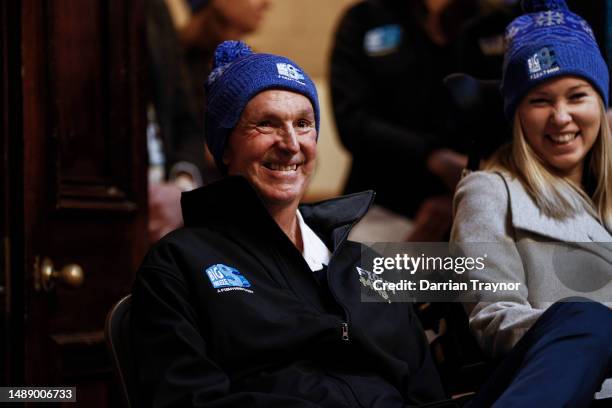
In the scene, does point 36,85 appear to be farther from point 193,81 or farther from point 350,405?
point 193,81

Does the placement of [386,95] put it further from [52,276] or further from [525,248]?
[52,276]

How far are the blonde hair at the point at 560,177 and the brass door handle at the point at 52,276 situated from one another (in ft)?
3.53

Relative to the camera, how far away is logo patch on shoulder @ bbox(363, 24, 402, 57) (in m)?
3.89

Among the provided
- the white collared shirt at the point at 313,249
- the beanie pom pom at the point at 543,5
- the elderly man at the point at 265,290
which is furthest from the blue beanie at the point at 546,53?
the white collared shirt at the point at 313,249

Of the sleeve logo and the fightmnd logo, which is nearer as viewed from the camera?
the sleeve logo

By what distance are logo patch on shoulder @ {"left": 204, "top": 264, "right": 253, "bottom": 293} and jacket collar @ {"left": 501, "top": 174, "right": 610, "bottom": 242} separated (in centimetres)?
68

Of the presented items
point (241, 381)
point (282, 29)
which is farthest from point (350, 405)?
point (282, 29)

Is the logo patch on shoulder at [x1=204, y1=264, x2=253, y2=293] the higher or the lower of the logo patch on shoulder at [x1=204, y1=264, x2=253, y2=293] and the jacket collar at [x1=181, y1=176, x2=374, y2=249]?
the lower

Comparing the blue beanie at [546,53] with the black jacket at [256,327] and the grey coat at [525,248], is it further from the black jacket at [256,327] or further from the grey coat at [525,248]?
the black jacket at [256,327]

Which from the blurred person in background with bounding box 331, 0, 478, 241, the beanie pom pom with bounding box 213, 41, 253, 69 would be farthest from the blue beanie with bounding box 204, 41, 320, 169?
the blurred person in background with bounding box 331, 0, 478, 241

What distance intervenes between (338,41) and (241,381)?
7.25 feet

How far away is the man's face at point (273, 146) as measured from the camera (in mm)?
2307

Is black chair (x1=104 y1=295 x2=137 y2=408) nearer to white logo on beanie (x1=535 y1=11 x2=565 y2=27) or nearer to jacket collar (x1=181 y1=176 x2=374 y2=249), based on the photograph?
jacket collar (x1=181 y1=176 x2=374 y2=249)

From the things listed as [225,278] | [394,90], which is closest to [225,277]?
[225,278]
